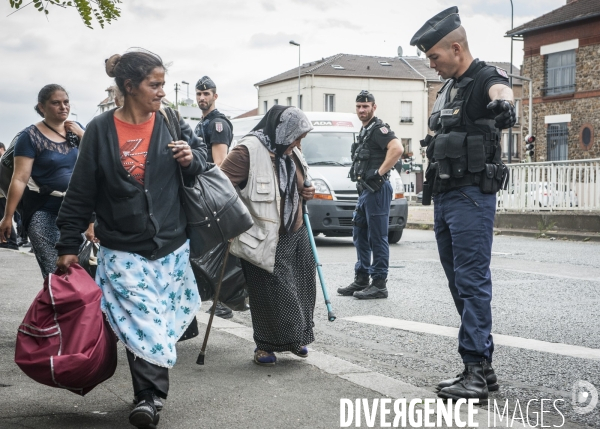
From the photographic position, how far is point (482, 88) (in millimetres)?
4523

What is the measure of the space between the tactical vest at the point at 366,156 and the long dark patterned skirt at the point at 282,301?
3.42m

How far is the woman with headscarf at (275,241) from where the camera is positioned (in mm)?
5234

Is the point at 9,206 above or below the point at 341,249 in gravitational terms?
above

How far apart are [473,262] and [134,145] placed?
6.31ft

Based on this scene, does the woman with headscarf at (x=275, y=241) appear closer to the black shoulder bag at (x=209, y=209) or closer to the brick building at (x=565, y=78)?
the black shoulder bag at (x=209, y=209)

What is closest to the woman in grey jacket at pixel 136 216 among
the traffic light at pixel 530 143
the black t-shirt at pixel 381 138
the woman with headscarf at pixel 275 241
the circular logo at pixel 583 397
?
the woman with headscarf at pixel 275 241

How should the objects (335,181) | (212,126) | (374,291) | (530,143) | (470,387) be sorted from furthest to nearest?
1. (530,143)
2. (335,181)
3. (374,291)
4. (212,126)
5. (470,387)

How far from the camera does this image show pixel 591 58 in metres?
37.3

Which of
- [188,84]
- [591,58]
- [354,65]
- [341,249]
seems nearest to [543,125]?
[591,58]

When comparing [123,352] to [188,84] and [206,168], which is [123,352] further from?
[188,84]

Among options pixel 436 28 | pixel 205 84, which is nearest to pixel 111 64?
pixel 436 28

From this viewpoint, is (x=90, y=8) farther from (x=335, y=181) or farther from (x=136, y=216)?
(x=335, y=181)

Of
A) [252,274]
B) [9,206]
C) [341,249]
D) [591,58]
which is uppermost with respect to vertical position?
[591,58]

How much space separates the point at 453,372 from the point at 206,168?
2.08 meters
